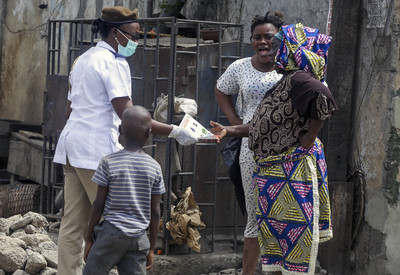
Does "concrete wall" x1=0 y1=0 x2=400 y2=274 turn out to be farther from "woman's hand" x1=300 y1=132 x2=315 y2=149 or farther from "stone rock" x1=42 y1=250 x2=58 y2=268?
"stone rock" x1=42 y1=250 x2=58 y2=268

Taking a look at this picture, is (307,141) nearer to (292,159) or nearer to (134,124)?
(292,159)

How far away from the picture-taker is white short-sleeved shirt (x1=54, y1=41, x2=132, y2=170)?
3914 millimetres

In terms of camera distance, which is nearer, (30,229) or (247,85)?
(247,85)

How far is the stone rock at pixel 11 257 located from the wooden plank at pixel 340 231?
7.98ft

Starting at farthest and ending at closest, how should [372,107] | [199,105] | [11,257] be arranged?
1. [199,105]
2. [372,107]
3. [11,257]

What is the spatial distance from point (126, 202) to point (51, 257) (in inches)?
79.5

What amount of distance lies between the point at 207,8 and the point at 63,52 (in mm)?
3487

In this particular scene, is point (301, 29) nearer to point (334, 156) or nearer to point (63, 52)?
point (334, 156)

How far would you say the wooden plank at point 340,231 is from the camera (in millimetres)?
5562

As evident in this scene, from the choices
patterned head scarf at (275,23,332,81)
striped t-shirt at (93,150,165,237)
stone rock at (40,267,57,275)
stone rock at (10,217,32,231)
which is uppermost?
patterned head scarf at (275,23,332,81)

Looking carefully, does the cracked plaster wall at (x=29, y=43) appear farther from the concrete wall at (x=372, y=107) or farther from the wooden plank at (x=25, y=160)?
the concrete wall at (x=372, y=107)

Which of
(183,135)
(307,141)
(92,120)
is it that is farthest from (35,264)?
(307,141)

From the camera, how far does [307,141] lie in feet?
13.0

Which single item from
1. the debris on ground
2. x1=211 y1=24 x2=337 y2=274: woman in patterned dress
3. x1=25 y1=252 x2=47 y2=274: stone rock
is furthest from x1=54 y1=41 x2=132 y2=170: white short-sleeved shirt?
the debris on ground
